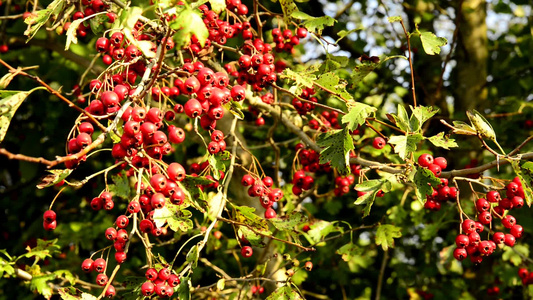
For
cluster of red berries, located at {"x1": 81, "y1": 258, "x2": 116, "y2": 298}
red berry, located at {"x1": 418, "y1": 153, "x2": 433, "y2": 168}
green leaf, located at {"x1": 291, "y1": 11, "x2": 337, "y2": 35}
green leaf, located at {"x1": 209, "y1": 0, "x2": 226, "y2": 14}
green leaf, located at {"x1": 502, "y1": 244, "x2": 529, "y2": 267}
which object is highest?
green leaf, located at {"x1": 209, "y1": 0, "x2": 226, "y2": 14}

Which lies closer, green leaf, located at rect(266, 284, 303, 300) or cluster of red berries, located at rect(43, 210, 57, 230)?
cluster of red berries, located at rect(43, 210, 57, 230)

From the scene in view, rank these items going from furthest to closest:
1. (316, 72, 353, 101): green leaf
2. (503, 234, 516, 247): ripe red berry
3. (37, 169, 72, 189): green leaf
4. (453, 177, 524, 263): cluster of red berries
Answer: (503, 234, 516, 247): ripe red berry < (316, 72, 353, 101): green leaf < (453, 177, 524, 263): cluster of red berries < (37, 169, 72, 189): green leaf

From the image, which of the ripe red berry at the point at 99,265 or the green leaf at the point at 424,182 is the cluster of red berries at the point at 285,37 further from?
the ripe red berry at the point at 99,265

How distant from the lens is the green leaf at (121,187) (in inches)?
102

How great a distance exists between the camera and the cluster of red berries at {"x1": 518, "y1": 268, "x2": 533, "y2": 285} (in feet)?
12.8

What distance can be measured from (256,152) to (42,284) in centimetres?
196

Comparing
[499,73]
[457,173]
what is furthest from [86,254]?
[499,73]

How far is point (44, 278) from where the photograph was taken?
3201 mm

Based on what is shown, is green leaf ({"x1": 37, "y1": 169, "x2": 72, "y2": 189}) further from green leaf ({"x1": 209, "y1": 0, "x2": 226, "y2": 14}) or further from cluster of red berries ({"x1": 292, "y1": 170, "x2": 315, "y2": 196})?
cluster of red berries ({"x1": 292, "y1": 170, "x2": 315, "y2": 196})

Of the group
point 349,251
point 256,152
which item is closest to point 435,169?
point 349,251

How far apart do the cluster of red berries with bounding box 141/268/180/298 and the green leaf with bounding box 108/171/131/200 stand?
535 mm

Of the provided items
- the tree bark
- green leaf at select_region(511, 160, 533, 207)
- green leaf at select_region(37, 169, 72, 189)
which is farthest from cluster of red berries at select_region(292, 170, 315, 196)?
the tree bark

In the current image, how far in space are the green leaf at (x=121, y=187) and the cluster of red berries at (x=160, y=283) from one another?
535 millimetres

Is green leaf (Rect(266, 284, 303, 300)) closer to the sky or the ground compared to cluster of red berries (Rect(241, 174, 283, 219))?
closer to the ground
